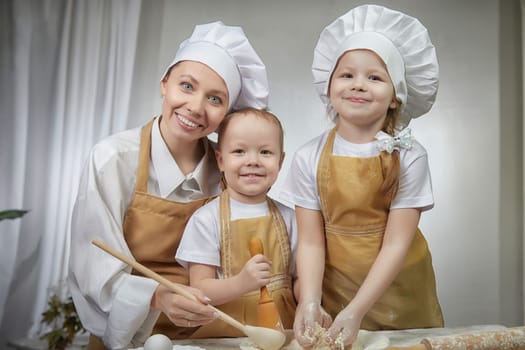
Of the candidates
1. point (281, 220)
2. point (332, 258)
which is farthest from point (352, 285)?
point (281, 220)

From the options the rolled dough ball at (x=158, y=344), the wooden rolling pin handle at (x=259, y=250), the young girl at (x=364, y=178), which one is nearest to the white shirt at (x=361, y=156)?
the young girl at (x=364, y=178)

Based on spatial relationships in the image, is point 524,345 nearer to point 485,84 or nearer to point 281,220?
point 281,220

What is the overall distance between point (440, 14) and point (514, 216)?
58cm

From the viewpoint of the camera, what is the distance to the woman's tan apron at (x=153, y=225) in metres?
1.32

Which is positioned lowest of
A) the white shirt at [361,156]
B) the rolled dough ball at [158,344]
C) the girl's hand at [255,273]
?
the rolled dough ball at [158,344]

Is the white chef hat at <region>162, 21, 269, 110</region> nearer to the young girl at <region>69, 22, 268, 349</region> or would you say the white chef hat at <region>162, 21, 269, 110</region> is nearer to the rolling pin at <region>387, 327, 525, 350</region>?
the young girl at <region>69, 22, 268, 349</region>

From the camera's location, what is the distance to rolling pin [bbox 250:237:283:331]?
1159 millimetres

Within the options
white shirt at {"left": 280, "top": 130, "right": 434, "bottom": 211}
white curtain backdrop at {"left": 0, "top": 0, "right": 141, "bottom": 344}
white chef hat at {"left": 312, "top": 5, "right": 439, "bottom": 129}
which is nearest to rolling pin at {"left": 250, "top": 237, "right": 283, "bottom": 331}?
white shirt at {"left": 280, "top": 130, "right": 434, "bottom": 211}

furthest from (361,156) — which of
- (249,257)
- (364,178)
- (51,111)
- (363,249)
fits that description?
(51,111)

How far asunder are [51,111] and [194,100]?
818mm

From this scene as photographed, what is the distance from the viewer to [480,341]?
42.1 inches

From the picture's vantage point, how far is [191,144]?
1.39m

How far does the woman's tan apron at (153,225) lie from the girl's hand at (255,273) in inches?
8.6

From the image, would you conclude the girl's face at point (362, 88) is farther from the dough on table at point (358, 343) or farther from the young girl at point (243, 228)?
the dough on table at point (358, 343)
